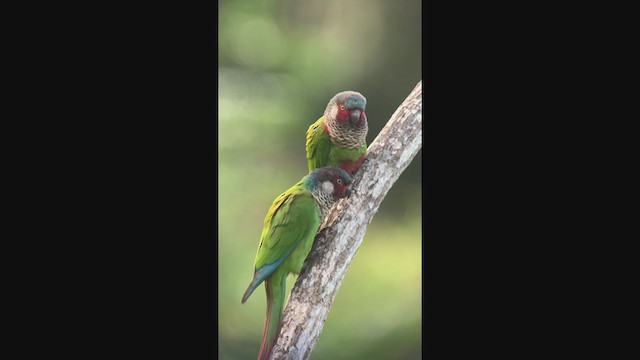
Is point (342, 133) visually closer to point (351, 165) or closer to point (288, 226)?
point (351, 165)

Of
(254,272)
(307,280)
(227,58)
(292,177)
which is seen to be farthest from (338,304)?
(227,58)

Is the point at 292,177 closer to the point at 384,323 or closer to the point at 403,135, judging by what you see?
the point at 403,135

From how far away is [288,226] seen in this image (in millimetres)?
2736

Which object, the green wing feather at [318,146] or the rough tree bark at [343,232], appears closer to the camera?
the rough tree bark at [343,232]

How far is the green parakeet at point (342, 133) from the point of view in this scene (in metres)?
2.81

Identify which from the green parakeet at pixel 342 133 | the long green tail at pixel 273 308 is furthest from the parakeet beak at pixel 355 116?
the long green tail at pixel 273 308

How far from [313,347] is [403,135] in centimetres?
90

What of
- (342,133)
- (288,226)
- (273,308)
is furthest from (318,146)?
(273,308)

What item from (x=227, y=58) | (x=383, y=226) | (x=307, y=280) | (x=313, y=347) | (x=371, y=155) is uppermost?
(x=227, y=58)

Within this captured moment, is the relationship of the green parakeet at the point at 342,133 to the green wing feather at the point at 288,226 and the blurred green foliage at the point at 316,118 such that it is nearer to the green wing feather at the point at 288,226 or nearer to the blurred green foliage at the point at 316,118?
the blurred green foliage at the point at 316,118

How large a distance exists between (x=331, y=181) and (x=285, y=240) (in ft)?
0.95

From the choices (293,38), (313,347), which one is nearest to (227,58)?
(293,38)

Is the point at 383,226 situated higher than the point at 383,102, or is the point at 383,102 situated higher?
the point at 383,102

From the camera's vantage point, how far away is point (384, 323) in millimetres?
2842
